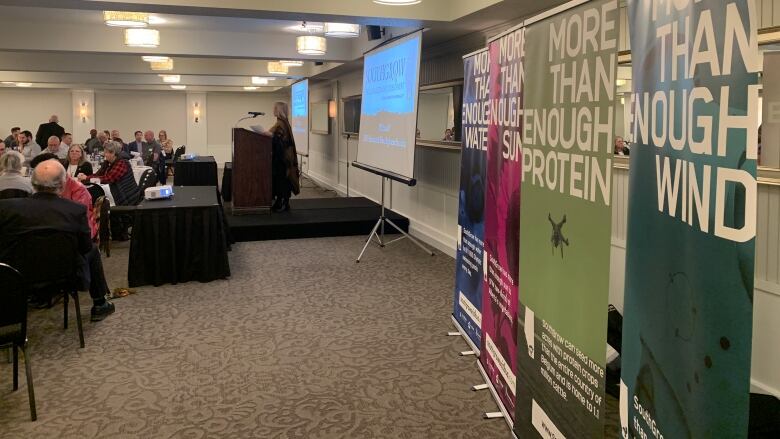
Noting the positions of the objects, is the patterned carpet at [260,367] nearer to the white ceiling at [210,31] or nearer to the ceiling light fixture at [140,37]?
the white ceiling at [210,31]

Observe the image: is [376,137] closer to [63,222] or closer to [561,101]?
[63,222]

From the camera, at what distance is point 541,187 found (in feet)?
7.40

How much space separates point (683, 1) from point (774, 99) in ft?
5.75

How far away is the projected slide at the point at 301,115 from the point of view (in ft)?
37.5

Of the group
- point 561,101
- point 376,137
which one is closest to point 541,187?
point 561,101

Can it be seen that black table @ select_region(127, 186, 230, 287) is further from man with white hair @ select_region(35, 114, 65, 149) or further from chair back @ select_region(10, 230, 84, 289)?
man with white hair @ select_region(35, 114, 65, 149)

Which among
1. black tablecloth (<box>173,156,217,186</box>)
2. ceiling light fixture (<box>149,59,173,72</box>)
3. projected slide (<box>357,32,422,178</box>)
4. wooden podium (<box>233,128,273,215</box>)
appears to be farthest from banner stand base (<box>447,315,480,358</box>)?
ceiling light fixture (<box>149,59,173,72</box>)

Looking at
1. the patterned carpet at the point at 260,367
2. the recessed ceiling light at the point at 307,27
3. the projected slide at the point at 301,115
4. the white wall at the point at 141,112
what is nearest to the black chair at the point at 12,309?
the patterned carpet at the point at 260,367

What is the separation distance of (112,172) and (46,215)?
12.1 feet

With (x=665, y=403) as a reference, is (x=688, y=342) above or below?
above

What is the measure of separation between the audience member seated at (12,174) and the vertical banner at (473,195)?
3.34m

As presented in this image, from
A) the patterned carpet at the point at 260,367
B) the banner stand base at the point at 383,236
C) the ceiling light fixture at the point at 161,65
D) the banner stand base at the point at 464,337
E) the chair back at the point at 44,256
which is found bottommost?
the patterned carpet at the point at 260,367

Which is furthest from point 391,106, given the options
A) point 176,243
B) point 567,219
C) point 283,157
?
point 567,219

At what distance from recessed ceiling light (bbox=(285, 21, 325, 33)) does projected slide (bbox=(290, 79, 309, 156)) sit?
9.89 ft
